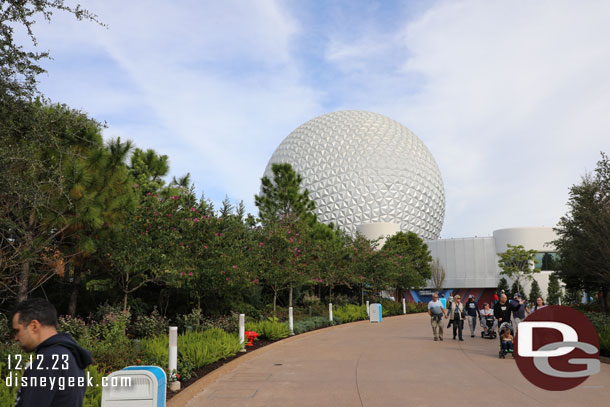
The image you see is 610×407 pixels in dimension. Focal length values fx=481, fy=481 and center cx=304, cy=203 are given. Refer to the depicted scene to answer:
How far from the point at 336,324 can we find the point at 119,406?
19026mm

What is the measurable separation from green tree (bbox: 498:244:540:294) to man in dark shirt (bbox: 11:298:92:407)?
50.2 metres

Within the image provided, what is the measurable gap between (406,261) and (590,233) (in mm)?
22380

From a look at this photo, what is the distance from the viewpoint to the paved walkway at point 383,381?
7.43 meters

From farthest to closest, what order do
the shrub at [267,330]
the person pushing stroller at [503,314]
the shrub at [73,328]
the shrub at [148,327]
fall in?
the shrub at [267,330] < the shrub at [148,327] < the person pushing stroller at [503,314] < the shrub at [73,328]

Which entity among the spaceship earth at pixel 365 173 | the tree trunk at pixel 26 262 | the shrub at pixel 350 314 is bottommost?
the shrub at pixel 350 314

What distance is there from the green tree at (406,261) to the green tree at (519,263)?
25.4 feet

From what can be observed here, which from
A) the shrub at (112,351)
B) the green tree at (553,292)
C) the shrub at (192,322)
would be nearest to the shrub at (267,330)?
the shrub at (192,322)

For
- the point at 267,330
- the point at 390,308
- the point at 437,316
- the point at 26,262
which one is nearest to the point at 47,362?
the point at 26,262

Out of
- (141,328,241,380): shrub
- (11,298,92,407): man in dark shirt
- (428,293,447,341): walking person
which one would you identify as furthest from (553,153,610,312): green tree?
(11,298,92,407): man in dark shirt

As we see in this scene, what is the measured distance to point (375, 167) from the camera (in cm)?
5859

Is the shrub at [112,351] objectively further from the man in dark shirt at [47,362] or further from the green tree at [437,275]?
the green tree at [437,275]

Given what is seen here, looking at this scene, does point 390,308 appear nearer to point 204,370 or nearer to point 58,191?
point 204,370

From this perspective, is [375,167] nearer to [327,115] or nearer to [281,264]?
[327,115]

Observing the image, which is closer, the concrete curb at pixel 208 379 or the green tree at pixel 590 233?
the concrete curb at pixel 208 379
